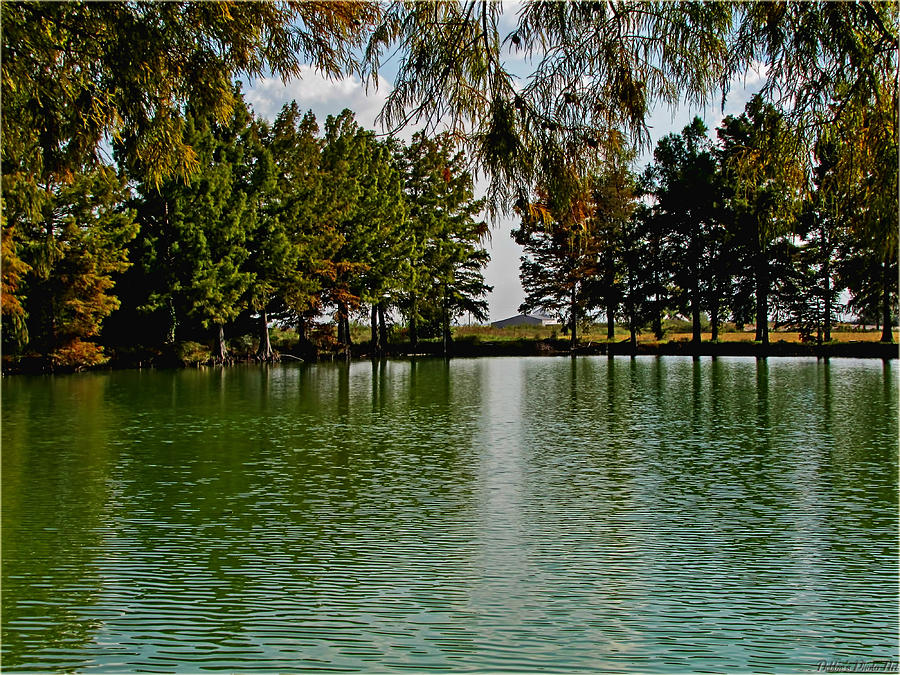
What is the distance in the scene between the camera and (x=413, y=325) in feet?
137

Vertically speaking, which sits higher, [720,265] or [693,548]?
[720,265]

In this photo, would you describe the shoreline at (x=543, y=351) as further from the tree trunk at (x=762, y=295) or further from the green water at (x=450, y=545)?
the green water at (x=450, y=545)

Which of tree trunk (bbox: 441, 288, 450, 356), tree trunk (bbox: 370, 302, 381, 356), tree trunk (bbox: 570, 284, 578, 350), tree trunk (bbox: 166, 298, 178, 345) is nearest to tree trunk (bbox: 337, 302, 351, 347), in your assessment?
tree trunk (bbox: 370, 302, 381, 356)

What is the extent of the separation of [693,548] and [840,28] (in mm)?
3202

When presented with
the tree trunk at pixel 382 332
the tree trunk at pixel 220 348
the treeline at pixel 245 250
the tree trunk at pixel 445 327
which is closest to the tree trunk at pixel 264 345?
the treeline at pixel 245 250

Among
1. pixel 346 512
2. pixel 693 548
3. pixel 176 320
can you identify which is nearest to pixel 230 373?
pixel 176 320

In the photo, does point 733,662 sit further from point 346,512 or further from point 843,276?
point 843,276

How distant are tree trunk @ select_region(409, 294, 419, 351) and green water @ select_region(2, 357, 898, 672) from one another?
27779 millimetres

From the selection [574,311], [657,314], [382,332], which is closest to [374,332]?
[382,332]

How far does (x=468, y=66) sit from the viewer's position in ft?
14.6

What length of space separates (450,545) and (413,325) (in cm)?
3631

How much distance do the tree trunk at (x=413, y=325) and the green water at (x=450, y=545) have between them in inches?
1094

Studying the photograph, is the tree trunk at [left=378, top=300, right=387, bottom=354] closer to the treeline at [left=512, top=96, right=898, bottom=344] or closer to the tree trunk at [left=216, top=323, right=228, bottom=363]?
the treeline at [left=512, top=96, right=898, bottom=344]

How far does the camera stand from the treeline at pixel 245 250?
2461 cm
